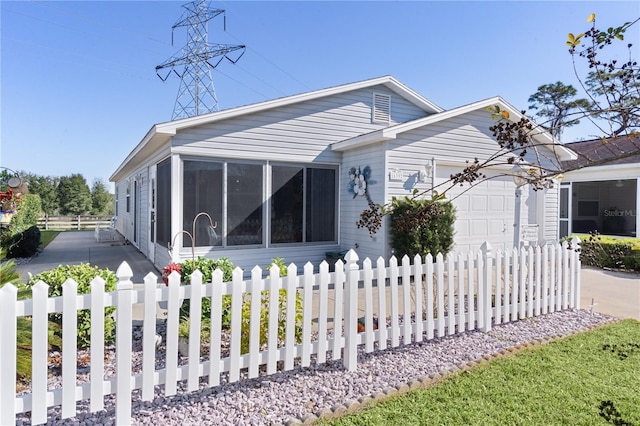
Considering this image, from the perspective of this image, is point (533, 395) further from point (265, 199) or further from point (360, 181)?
point (265, 199)

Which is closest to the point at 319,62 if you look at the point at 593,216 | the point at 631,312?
the point at 593,216

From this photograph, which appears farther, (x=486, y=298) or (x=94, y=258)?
(x=94, y=258)

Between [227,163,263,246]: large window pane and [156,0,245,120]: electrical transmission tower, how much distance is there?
15336 mm

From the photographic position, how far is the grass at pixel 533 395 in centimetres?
268

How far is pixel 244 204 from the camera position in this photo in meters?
7.89

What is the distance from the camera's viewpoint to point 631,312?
5488 mm

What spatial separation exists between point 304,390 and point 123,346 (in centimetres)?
136

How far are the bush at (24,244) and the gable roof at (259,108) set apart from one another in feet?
11.8

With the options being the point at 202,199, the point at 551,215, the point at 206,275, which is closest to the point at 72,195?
the point at 202,199

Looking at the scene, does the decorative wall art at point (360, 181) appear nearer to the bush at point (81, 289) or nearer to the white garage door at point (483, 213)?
the white garage door at point (483, 213)

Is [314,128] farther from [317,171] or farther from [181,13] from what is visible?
[181,13]

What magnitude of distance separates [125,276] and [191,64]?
74.9 ft

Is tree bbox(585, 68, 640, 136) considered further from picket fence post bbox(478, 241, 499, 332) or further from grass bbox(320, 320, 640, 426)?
picket fence post bbox(478, 241, 499, 332)

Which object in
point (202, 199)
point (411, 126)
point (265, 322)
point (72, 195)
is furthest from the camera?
point (72, 195)
